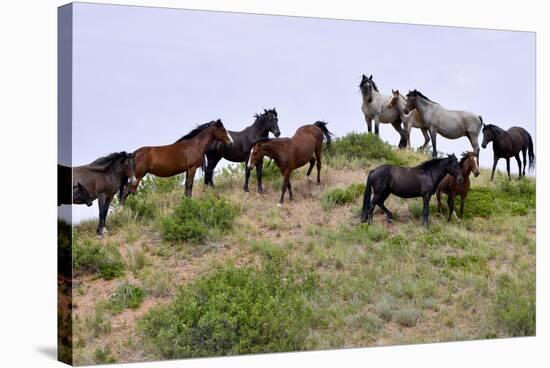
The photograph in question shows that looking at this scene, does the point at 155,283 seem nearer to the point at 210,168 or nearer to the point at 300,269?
the point at 300,269

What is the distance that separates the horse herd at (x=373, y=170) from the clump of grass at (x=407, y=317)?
1415 mm

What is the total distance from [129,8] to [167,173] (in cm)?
232

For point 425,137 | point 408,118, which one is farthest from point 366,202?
point 408,118

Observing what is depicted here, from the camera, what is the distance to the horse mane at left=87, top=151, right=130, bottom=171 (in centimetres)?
1203

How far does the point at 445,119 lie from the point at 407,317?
3107mm

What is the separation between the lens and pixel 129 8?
39.8 ft

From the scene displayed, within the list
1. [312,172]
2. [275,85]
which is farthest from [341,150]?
[275,85]

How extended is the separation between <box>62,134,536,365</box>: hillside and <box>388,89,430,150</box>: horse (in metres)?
0.45

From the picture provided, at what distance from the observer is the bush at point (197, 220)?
12.9 meters

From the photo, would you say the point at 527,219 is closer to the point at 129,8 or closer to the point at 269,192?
the point at 269,192

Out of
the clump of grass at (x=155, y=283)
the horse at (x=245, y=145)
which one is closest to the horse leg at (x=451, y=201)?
the horse at (x=245, y=145)

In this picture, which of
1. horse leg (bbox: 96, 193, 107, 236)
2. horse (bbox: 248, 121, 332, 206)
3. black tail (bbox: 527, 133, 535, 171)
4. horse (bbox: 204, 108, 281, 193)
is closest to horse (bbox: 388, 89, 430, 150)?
horse (bbox: 248, 121, 332, 206)

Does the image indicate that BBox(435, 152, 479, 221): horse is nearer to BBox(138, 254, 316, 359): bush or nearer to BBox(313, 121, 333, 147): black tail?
BBox(313, 121, 333, 147): black tail

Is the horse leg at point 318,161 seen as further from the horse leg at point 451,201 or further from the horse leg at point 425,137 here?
the horse leg at point 451,201
